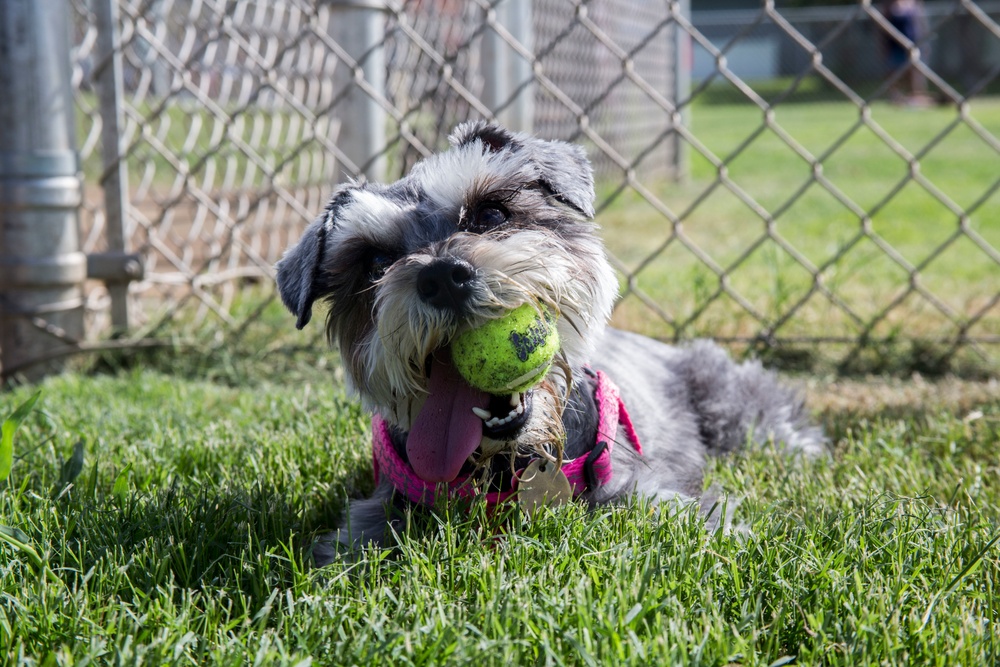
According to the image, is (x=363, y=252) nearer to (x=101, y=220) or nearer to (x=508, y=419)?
(x=508, y=419)

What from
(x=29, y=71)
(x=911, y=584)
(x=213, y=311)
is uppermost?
(x=29, y=71)

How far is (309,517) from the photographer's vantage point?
2939mm

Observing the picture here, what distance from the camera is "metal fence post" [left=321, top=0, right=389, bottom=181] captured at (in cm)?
505

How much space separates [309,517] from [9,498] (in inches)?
33.9

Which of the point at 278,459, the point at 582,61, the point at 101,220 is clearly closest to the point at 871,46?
the point at 582,61

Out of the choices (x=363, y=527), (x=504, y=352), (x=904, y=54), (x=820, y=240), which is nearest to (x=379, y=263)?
(x=504, y=352)

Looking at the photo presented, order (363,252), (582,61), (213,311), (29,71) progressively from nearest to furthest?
(363,252) → (29,71) → (213,311) → (582,61)

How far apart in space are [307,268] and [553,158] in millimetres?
846

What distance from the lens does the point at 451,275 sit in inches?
95.1

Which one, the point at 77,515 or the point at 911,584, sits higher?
the point at 911,584

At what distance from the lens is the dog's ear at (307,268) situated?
9.20 ft

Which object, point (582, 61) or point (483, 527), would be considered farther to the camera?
point (582, 61)

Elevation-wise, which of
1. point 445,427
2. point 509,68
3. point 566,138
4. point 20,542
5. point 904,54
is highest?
point 904,54

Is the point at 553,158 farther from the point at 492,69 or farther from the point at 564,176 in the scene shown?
the point at 492,69
